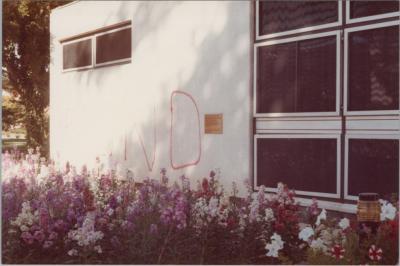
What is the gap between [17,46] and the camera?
1131cm

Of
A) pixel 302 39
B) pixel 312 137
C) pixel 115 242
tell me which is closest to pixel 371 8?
pixel 302 39

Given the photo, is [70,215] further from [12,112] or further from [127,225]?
[12,112]

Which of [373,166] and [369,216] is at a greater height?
[373,166]

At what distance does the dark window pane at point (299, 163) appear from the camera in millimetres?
6266

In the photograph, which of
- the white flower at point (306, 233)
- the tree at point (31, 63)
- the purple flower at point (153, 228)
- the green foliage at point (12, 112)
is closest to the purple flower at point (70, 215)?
the purple flower at point (153, 228)

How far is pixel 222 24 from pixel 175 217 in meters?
3.98

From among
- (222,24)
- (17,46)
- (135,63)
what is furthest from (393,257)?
(17,46)

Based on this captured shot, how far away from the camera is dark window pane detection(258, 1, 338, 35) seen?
249 inches

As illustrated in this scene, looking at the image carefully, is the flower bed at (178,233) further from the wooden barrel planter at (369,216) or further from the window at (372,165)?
the window at (372,165)

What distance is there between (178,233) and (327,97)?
2.74m

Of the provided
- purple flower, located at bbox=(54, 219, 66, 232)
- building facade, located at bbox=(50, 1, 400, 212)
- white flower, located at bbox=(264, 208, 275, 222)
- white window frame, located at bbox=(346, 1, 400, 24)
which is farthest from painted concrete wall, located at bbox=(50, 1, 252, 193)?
purple flower, located at bbox=(54, 219, 66, 232)

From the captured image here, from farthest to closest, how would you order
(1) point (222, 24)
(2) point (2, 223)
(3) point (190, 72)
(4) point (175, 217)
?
(3) point (190, 72)
(1) point (222, 24)
(2) point (2, 223)
(4) point (175, 217)

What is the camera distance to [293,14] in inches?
262

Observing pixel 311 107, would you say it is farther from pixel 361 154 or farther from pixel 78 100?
pixel 78 100
